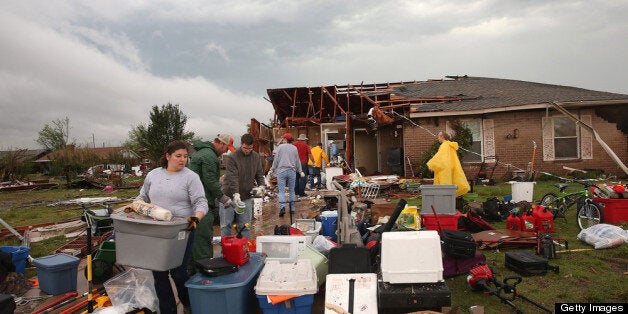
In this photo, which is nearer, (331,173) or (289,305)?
(289,305)

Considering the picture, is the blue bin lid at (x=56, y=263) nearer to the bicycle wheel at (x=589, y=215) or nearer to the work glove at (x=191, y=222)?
the work glove at (x=191, y=222)

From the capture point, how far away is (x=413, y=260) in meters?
3.72

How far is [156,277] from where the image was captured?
3787mm

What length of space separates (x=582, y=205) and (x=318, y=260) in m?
5.39

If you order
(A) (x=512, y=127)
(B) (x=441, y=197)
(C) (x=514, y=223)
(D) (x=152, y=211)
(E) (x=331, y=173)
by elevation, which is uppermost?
(A) (x=512, y=127)

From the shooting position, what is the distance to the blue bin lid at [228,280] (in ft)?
11.7

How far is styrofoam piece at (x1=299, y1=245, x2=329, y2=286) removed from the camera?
4582 mm

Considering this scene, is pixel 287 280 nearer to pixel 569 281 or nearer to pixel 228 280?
pixel 228 280

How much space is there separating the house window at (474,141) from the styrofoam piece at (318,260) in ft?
38.4

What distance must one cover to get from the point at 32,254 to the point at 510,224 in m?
8.59

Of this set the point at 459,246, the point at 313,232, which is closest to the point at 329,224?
the point at 313,232

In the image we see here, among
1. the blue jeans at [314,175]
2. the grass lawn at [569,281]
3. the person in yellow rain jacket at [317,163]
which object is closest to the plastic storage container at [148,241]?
the grass lawn at [569,281]

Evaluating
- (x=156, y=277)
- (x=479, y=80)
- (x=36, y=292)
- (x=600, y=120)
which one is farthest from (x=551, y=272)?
(x=479, y=80)

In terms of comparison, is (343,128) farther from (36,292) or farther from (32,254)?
(36,292)
